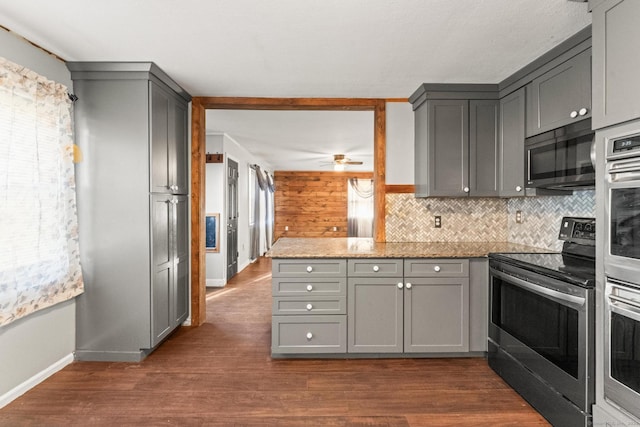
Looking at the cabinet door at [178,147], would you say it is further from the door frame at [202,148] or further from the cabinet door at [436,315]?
the cabinet door at [436,315]

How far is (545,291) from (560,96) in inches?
50.6

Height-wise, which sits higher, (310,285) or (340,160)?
(340,160)

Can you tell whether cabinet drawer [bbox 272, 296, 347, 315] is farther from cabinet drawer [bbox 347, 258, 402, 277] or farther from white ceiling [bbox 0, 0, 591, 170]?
white ceiling [bbox 0, 0, 591, 170]

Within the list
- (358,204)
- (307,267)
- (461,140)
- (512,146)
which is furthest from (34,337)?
(358,204)

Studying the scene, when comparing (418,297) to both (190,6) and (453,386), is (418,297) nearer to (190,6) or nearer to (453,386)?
(453,386)

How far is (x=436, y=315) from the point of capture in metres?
2.77

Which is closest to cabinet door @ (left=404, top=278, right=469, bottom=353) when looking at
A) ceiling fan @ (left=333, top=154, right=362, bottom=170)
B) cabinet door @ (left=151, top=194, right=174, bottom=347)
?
cabinet door @ (left=151, top=194, right=174, bottom=347)

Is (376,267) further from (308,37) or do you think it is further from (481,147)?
(308,37)

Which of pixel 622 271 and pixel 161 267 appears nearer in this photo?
pixel 622 271

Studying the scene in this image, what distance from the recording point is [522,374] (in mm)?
2250

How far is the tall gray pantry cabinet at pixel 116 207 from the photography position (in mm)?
2697

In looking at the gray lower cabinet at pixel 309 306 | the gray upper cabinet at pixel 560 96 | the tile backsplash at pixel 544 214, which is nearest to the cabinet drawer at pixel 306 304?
the gray lower cabinet at pixel 309 306

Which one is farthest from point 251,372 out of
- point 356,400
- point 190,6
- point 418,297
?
point 190,6

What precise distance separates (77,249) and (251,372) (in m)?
1.63
